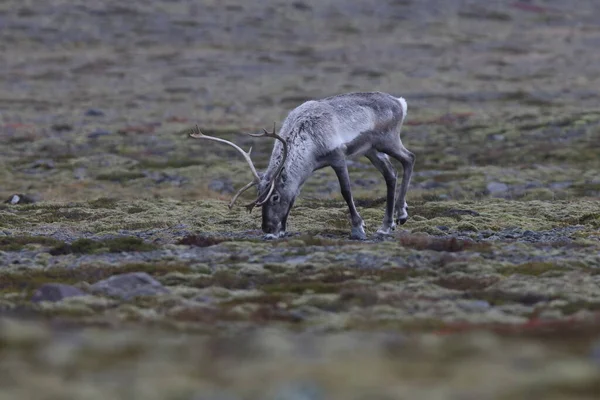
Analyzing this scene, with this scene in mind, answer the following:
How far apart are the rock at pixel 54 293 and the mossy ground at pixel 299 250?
365 mm

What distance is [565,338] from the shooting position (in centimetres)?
1078

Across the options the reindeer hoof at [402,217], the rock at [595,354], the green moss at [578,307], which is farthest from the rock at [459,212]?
the rock at [595,354]

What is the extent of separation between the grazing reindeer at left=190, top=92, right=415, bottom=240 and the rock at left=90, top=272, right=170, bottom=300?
11.5 feet

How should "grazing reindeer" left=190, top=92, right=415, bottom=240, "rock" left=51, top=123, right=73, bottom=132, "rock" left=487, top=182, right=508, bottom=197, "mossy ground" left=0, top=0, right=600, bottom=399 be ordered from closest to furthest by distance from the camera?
"mossy ground" left=0, top=0, right=600, bottom=399, "grazing reindeer" left=190, top=92, right=415, bottom=240, "rock" left=487, top=182, right=508, bottom=197, "rock" left=51, top=123, right=73, bottom=132

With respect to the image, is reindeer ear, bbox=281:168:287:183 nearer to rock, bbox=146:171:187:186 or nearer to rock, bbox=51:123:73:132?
rock, bbox=146:171:187:186

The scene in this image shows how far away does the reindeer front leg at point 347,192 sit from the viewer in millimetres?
20688

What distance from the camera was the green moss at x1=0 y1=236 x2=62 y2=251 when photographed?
21547 millimetres

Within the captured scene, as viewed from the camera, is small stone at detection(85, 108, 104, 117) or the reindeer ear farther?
small stone at detection(85, 108, 104, 117)

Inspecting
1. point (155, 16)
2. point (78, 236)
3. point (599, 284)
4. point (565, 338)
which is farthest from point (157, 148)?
point (155, 16)

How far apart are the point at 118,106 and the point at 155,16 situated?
48005 mm

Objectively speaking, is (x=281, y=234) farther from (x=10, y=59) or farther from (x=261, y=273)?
(x=10, y=59)

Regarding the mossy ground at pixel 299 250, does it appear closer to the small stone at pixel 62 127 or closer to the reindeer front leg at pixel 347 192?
the small stone at pixel 62 127

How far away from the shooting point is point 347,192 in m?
21.0

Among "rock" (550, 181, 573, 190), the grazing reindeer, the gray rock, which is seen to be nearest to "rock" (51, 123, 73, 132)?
Result: "rock" (550, 181, 573, 190)
